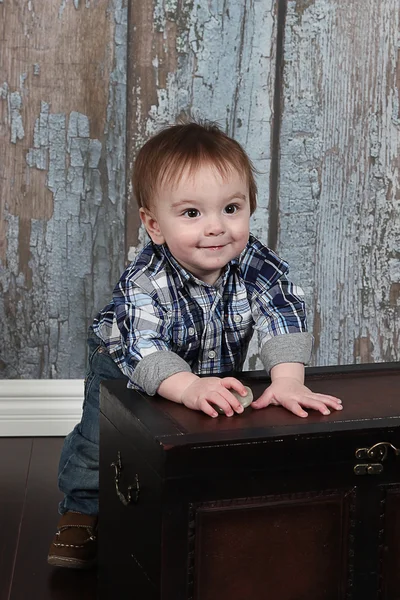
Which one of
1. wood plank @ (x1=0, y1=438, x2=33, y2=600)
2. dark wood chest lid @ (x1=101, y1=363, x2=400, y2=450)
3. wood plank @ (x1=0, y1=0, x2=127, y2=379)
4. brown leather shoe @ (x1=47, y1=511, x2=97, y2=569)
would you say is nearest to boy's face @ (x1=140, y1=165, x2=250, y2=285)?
dark wood chest lid @ (x1=101, y1=363, x2=400, y2=450)

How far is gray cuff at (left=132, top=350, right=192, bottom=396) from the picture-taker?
1.47 m

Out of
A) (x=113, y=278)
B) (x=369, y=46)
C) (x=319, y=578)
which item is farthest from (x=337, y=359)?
(x=319, y=578)

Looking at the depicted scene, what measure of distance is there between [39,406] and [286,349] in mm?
1105

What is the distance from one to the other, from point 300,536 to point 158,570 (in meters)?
0.21

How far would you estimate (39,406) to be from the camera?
2.54 metres

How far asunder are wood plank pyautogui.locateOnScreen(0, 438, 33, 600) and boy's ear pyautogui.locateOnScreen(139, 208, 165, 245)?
68cm

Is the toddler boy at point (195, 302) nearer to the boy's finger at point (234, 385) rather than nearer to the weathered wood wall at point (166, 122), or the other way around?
the boy's finger at point (234, 385)

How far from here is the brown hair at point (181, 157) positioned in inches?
61.6

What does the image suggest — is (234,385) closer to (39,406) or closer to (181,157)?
(181,157)

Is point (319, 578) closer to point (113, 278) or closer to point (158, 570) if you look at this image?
point (158, 570)

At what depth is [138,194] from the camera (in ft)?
5.51

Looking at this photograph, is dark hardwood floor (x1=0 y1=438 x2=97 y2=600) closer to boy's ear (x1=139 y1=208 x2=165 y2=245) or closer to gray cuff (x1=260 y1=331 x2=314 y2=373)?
gray cuff (x1=260 y1=331 x2=314 y2=373)

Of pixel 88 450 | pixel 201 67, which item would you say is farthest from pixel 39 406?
pixel 201 67

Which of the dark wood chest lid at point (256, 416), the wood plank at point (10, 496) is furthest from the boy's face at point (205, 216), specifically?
the wood plank at point (10, 496)
